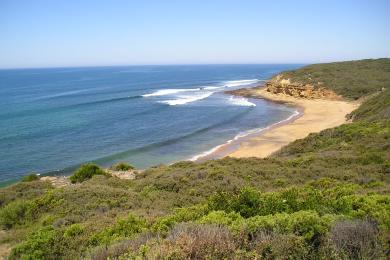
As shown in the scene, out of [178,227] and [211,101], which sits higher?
[178,227]

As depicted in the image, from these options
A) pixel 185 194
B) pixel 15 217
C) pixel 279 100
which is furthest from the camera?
pixel 279 100

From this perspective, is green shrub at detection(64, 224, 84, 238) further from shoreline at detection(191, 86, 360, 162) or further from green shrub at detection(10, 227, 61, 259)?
shoreline at detection(191, 86, 360, 162)

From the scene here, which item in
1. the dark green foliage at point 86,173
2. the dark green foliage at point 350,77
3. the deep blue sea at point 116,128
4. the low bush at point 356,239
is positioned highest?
the low bush at point 356,239

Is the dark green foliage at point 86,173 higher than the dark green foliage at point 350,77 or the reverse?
the reverse

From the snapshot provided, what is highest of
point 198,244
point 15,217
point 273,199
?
point 198,244

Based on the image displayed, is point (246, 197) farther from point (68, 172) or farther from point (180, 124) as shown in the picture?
point (180, 124)

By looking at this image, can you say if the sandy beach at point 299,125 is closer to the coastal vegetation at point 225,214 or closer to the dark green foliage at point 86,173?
the coastal vegetation at point 225,214

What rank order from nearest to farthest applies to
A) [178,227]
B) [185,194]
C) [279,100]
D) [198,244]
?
1. [198,244]
2. [178,227]
3. [185,194]
4. [279,100]

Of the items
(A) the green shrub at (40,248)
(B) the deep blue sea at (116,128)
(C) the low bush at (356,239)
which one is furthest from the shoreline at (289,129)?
(C) the low bush at (356,239)

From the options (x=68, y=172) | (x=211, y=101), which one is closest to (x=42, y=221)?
(x=68, y=172)
